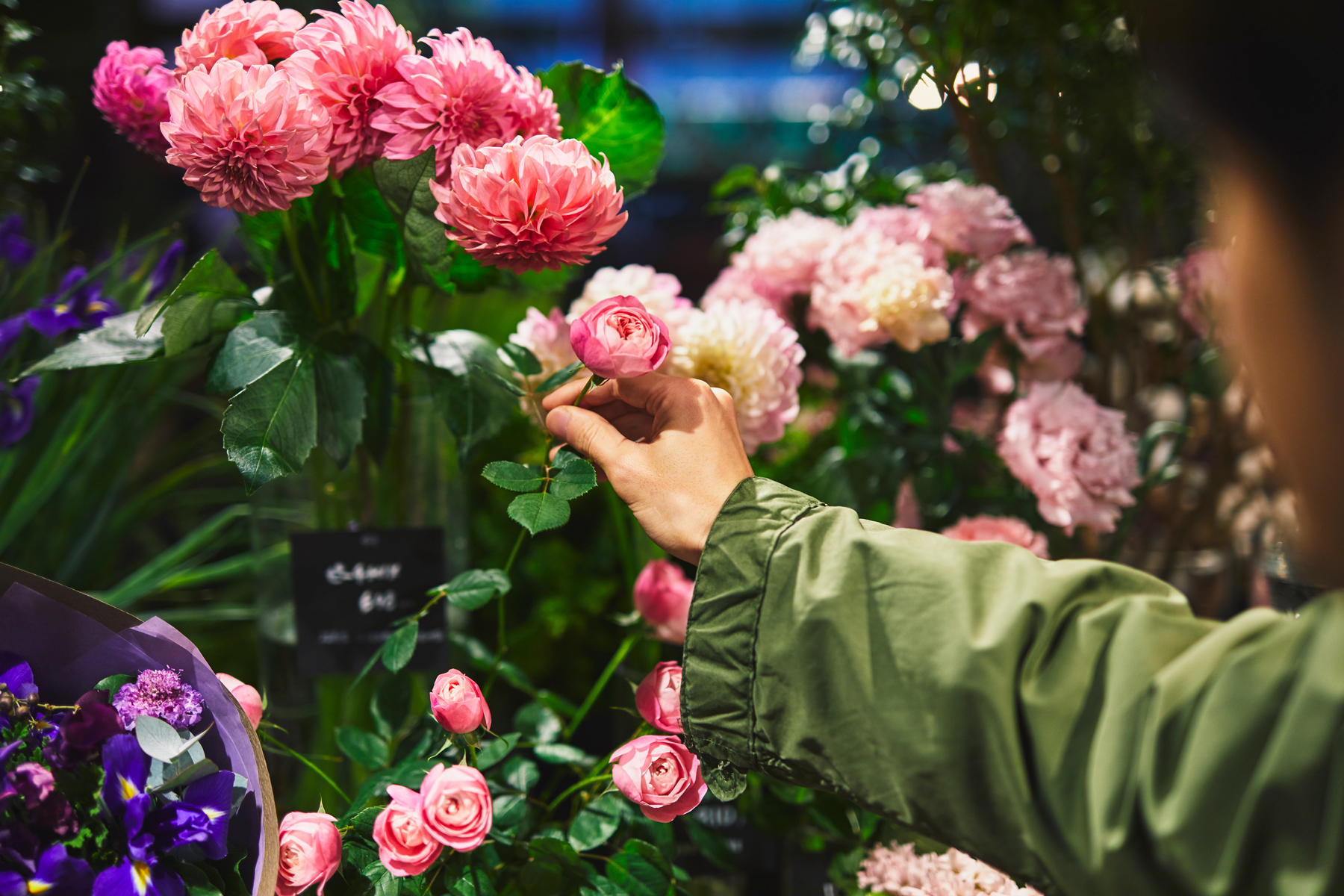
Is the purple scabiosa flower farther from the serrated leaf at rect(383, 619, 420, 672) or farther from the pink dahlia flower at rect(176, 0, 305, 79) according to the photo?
the pink dahlia flower at rect(176, 0, 305, 79)

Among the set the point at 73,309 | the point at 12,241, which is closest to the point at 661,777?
the point at 73,309

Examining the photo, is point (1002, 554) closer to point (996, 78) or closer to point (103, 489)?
point (996, 78)

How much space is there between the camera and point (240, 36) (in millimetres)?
499

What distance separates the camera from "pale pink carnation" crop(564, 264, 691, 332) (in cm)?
64

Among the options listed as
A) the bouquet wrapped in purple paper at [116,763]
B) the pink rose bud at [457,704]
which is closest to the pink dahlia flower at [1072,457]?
the pink rose bud at [457,704]

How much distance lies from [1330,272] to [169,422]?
1.39m

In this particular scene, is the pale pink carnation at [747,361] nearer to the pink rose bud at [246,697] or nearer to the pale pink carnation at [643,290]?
the pale pink carnation at [643,290]

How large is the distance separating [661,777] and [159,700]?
0.88 ft

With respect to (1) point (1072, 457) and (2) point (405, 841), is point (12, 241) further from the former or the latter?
(1) point (1072, 457)

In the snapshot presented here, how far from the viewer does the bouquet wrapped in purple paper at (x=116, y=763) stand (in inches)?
14.8

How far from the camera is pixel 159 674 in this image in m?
0.42

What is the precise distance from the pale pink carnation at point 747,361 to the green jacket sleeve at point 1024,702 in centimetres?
16

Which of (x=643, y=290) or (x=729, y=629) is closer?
(x=729, y=629)

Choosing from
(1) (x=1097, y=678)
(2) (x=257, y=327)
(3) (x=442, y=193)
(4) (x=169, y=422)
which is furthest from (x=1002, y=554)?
(4) (x=169, y=422)
